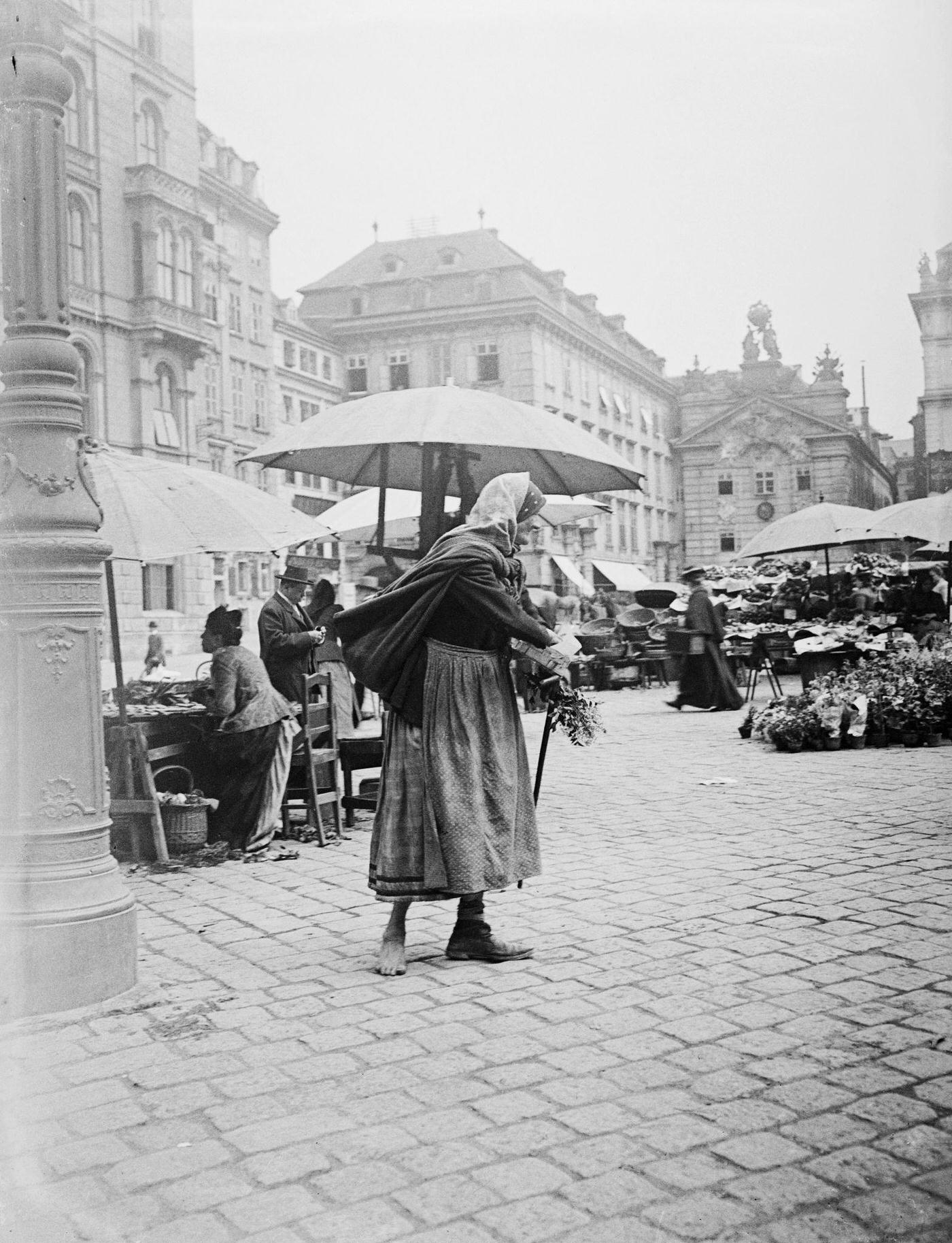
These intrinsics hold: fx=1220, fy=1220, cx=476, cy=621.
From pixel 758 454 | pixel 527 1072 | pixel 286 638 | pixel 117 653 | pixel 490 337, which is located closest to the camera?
pixel 527 1072

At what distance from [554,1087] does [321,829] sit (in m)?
4.34

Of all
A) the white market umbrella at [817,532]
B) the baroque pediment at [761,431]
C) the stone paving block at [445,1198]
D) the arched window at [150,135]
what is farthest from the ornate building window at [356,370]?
the stone paving block at [445,1198]

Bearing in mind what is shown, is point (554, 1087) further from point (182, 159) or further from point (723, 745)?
point (182, 159)

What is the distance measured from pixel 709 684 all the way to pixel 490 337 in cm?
3927

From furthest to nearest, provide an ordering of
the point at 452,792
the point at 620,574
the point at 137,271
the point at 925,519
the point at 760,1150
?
the point at 620,574 → the point at 137,271 → the point at 925,519 → the point at 452,792 → the point at 760,1150

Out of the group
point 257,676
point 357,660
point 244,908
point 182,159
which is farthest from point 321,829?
point 182,159

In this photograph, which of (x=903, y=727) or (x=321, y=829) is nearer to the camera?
(x=321, y=829)

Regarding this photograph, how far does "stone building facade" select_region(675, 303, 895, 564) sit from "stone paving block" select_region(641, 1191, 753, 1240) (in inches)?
2175

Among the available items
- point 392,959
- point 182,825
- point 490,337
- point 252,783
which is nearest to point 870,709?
point 252,783

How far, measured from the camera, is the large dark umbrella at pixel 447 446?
745 cm

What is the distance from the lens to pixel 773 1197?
282cm

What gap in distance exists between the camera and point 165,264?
101ft

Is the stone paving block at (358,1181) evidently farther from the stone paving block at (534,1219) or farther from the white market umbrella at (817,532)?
the white market umbrella at (817,532)

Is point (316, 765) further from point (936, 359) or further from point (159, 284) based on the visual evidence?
point (159, 284)
